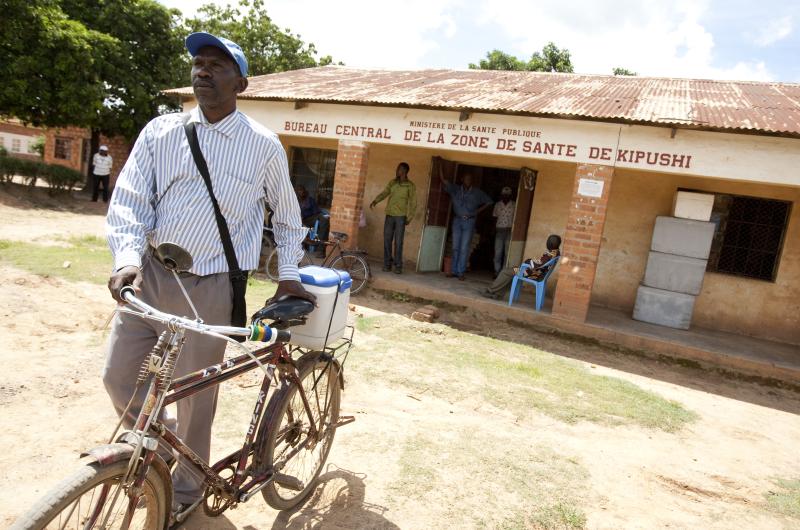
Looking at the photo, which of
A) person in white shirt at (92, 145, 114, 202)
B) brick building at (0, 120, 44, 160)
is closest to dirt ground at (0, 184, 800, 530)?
person in white shirt at (92, 145, 114, 202)

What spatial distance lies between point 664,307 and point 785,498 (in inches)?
191

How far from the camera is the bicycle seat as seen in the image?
2225 millimetres

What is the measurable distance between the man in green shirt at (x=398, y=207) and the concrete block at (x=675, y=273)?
12.7 ft

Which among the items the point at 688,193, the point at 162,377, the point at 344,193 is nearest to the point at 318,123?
the point at 344,193

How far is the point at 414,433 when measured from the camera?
388cm

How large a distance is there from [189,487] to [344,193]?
7.10 m

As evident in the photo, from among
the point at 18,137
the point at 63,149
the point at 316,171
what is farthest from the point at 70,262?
the point at 18,137

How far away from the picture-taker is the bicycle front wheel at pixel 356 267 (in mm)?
8422

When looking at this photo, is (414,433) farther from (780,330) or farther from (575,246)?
(780,330)

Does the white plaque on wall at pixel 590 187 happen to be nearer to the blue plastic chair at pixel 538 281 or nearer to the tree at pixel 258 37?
the blue plastic chair at pixel 538 281

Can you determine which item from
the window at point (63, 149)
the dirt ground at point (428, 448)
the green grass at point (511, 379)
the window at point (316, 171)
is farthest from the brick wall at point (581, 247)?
the window at point (63, 149)

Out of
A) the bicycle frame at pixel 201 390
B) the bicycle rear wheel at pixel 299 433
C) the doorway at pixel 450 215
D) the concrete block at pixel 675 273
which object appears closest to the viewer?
the bicycle frame at pixel 201 390

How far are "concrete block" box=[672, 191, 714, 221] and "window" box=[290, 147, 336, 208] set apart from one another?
21.6 ft

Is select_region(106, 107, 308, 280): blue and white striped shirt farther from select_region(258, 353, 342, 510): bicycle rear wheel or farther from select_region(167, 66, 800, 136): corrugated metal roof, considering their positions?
select_region(167, 66, 800, 136): corrugated metal roof
